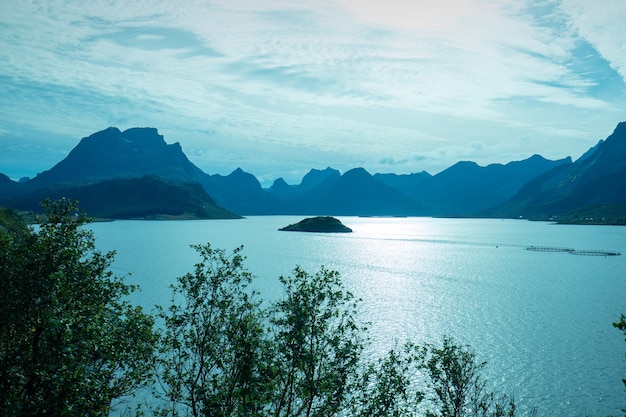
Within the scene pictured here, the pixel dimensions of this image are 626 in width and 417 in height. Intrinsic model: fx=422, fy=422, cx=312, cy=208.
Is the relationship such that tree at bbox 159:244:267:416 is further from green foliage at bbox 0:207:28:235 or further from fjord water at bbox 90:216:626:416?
green foliage at bbox 0:207:28:235

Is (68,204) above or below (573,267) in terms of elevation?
above

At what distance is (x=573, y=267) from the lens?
19025cm

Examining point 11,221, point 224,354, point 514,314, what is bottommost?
point 514,314

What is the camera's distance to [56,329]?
22.0 m

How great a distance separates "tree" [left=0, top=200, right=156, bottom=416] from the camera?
20906 millimetres

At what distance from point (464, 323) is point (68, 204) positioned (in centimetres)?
9430

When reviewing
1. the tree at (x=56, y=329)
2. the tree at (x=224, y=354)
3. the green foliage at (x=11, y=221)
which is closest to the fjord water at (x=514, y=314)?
the green foliage at (x=11, y=221)

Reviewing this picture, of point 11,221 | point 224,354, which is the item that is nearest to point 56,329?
point 224,354

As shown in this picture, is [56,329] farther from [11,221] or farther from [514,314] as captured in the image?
[11,221]

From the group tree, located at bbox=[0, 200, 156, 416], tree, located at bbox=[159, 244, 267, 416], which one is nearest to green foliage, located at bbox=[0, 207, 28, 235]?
tree, located at bbox=[0, 200, 156, 416]

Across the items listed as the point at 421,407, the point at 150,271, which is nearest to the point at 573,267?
the point at 421,407

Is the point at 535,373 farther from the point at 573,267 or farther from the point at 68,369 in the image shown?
the point at 573,267

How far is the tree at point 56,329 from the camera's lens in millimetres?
20906

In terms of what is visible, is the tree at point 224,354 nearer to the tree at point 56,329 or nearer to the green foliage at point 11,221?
the tree at point 56,329
